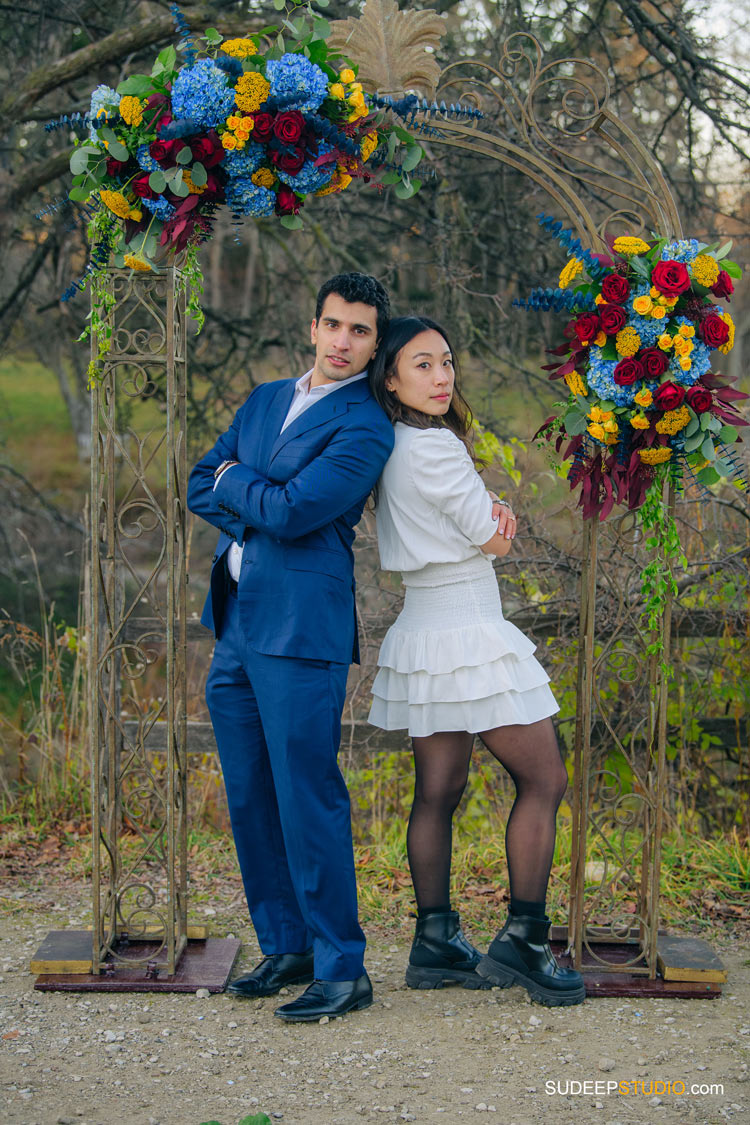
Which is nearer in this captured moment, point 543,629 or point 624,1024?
point 624,1024

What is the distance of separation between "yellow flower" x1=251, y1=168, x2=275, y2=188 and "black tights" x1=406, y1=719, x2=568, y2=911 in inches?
66.1

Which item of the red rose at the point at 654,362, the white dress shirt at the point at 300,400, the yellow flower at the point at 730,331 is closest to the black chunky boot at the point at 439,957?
the white dress shirt at the point at 300,400

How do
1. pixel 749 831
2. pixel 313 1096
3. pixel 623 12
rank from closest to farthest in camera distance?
1. pixel 313 1096
2. pixel 749 831
3. pixel 623 12

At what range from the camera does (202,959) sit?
140 inches

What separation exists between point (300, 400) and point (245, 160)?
68cm

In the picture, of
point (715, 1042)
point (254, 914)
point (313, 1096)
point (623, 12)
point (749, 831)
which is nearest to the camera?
point (313, 1096)

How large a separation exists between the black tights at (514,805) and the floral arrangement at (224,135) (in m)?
1.65

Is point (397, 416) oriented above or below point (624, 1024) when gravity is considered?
above

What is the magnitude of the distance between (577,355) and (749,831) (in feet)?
7.96

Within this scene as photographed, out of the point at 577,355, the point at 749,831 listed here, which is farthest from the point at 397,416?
the point at 749,831

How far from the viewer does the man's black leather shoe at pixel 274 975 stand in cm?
333

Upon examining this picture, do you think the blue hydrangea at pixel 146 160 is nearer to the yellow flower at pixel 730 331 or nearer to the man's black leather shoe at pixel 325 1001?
the yellow flower at pixel 730 331

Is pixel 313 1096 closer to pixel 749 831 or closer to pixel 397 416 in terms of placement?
pixel 397 416

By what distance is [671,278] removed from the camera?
3.03 meters
